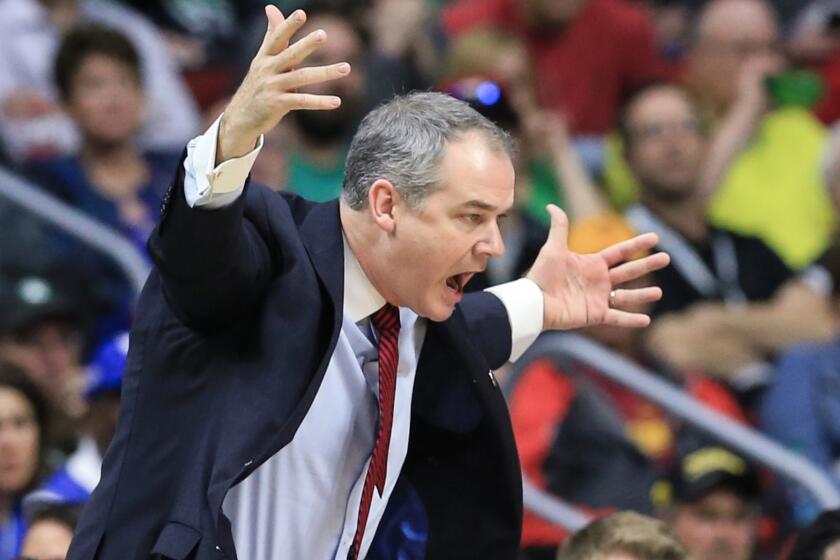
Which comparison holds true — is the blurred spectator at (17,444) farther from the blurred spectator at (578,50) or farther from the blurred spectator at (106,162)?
the blurred spectator at (578,50)

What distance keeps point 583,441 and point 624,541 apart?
1631mm

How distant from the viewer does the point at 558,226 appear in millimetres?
3559

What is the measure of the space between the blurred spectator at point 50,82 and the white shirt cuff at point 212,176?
353 centimetres

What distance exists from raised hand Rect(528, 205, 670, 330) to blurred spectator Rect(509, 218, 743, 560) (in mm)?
1435

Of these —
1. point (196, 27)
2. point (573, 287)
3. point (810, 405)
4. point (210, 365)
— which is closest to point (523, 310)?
point (573, 287)

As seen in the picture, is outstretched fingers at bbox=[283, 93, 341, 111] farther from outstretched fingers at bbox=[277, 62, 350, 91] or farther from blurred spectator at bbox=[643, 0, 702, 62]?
blurred spectator at bbox=[643, 0, 702, 62]

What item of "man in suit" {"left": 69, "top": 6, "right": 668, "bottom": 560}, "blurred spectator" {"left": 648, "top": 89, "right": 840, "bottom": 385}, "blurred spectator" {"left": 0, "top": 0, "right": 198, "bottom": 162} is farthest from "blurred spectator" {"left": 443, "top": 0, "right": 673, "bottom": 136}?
"man in suit" {"left": 69, "top": 6, "right": 668, "bottom": 560}

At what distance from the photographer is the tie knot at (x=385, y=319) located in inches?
127

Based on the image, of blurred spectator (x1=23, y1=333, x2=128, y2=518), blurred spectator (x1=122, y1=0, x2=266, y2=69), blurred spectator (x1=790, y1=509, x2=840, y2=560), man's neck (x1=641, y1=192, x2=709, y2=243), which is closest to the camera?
blurred spectator (x1=790, y1=509, x2=840, y2=560)

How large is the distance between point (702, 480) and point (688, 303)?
3.92 ft

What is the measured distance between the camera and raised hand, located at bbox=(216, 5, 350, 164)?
273 centimetres

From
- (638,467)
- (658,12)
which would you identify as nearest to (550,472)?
(638,467)

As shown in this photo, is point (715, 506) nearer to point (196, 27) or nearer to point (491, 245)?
point (491, 245)

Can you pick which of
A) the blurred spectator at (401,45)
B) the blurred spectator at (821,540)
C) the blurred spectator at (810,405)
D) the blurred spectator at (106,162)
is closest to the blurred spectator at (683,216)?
the blurred spectator at (810,405)
